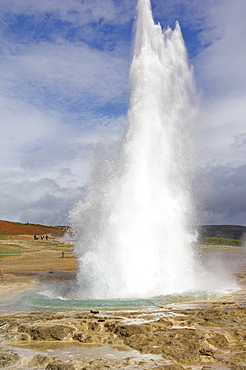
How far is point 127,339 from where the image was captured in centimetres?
689

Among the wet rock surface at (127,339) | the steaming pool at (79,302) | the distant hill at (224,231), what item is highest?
the distant hill at (224,231)

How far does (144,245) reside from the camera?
13.9 meters

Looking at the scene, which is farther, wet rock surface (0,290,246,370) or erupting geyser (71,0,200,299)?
erupting geyser (71,0,200,299)

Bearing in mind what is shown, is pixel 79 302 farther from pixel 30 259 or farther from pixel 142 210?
pixel 30 259

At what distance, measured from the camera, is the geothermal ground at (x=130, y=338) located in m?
5.67

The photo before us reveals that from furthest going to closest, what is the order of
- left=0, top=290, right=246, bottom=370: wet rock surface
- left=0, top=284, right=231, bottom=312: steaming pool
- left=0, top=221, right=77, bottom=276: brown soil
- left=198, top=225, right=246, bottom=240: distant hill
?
left=198, top=225, right=246, bottom=240: distant hill → left=0, top=221, right=77, bottom=276: brown soil → left=0, top=284, right=231, bottom=312: steaming pool → left=0, top=290, right=246, bottom=370: wet rock surface

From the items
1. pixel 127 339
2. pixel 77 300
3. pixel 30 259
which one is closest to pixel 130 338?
pixel 127 339

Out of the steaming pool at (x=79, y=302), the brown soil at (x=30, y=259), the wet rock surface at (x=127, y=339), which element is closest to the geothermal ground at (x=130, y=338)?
the wet rock surface at (x=127, y=339)

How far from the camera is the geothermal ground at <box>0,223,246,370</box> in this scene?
18.6ft

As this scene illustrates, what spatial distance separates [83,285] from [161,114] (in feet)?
26.3

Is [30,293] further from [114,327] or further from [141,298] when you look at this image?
[114,327]

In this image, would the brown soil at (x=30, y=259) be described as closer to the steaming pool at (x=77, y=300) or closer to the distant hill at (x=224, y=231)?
the steaming pool at (x=77, y=300)

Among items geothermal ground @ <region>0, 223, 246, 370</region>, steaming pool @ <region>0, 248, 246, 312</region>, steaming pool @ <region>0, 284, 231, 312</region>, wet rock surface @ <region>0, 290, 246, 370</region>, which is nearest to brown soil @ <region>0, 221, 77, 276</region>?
steaming pool @ <region>0, 248, 246, 312</region>

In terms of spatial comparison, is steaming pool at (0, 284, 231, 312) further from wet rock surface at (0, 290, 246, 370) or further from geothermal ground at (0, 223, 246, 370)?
wet rock surface at (0, 290, 246, 370)
